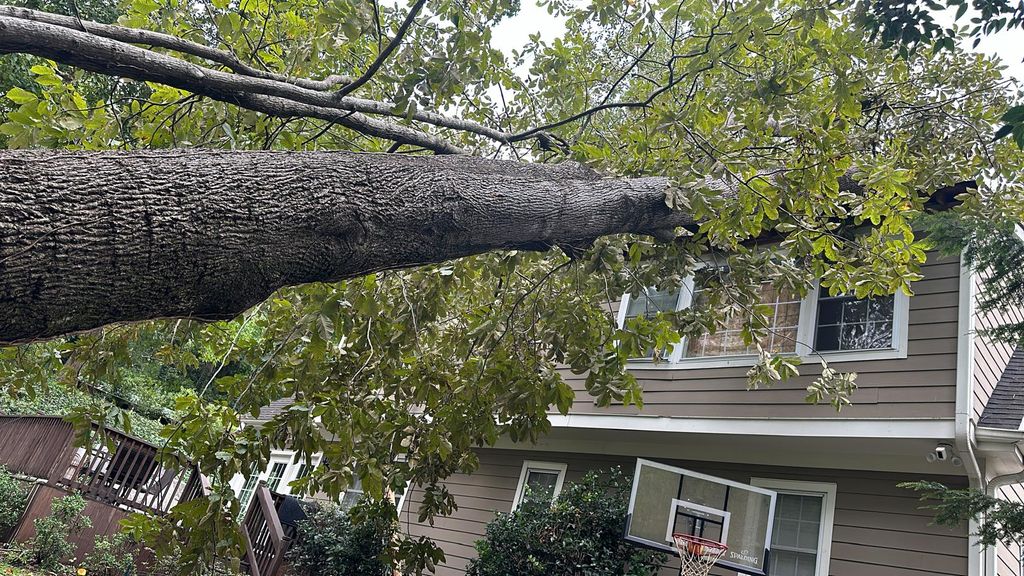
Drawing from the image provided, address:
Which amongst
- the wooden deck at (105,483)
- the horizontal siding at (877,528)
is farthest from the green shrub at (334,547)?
the horizontal siding at (877,528)

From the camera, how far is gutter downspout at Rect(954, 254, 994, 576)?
17.3 feet

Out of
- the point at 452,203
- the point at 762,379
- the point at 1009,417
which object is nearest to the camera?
the point at 452,203

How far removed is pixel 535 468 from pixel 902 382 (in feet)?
15.2

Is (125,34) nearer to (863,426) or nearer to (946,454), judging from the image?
(863,426)

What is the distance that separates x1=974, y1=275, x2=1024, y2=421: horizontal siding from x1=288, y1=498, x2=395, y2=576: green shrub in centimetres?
634

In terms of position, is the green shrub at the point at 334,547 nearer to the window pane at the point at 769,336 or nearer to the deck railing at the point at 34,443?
the deck railing at the point at 34,443

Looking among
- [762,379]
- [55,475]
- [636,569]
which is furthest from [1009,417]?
[55,475]

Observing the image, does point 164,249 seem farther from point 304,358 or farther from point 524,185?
point 304,358

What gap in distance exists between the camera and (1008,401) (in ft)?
19.5

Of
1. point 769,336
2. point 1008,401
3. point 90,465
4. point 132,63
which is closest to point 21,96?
point 132,63

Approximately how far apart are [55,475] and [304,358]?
6939mm

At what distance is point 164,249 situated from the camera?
5.59 ft

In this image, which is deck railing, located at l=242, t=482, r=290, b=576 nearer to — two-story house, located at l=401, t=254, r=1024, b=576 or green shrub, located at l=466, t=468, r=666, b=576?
green shrub, located at l=466, t=468, r=666, b=576

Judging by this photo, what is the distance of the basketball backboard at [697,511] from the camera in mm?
5895
